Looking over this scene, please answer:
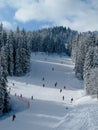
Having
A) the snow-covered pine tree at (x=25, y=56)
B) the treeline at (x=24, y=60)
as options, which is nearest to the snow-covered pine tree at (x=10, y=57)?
the treeline at (x=24, y=60)

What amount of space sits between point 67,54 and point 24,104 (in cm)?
12354

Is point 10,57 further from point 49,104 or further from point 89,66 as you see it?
point 49,104

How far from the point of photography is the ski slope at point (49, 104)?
3584 cm

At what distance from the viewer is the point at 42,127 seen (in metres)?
35.1

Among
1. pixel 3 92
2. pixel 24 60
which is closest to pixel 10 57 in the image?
pixel 24 60

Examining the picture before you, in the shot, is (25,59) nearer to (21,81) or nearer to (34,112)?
(21,81)

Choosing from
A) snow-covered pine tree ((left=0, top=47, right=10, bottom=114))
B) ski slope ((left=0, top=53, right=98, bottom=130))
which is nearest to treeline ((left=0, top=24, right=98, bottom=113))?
snow-covered pine tree ((left=0, top=47, right=10, bottom=114))

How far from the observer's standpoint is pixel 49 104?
171ft

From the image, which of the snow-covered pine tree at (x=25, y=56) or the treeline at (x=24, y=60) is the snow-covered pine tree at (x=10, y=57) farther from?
the snow-covered pine tree at (x=25, y=56)

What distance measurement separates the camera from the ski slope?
3584 centimetres

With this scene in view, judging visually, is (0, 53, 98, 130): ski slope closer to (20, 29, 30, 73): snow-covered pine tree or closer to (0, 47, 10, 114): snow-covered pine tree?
(0, 47, 10, 114): snow-covered pine tree

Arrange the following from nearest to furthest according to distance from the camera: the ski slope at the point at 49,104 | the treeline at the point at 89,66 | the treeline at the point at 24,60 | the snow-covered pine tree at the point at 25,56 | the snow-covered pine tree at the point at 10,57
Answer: the ski slope at the point at 49,104, the treeline at the point at 24,60, the treeline at the point at 89,66, the snow-covered pine tree at the point at 10,57, the snow-covered pine tree at the point at 25,56

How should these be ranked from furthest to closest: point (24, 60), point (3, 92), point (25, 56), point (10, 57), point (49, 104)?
point (25, 56)
point (24, 60)
point (10, 57)
point (49, 104)
point (3, 92)

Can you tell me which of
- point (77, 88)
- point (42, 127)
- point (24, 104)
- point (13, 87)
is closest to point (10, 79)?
point (13, 87)
